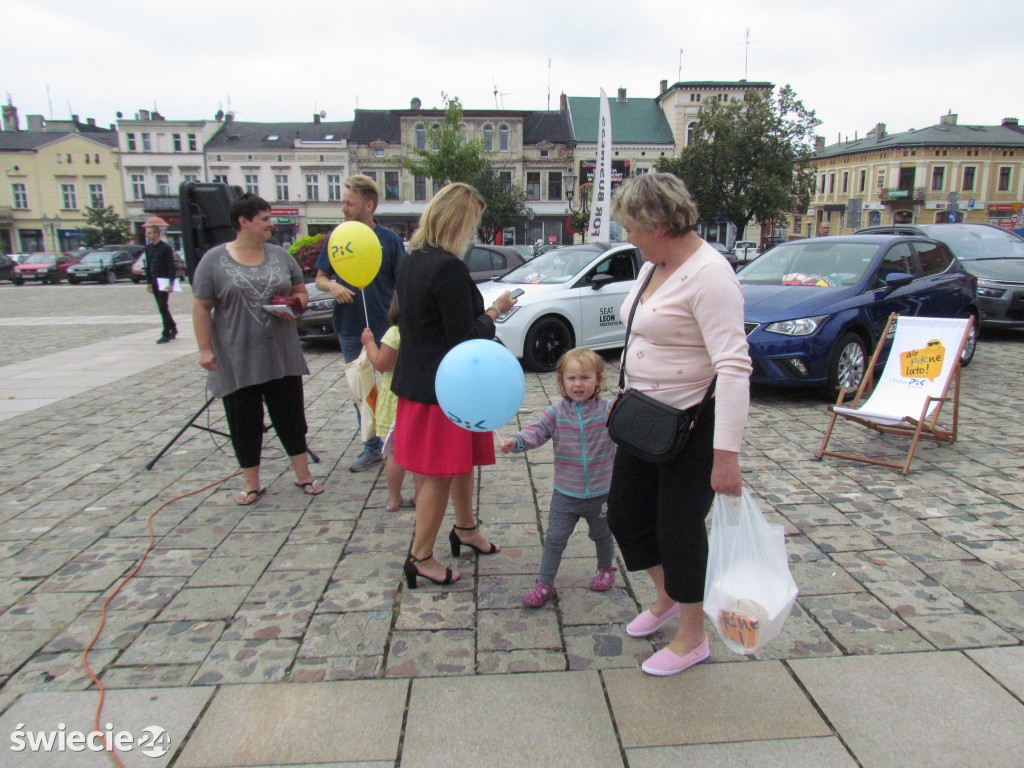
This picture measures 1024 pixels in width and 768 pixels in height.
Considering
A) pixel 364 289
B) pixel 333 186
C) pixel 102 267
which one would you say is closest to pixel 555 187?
pixel 333 186

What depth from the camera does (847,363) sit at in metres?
6.94

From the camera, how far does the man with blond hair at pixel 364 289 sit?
449cm

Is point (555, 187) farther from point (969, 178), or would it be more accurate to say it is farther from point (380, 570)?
point (380, 570)

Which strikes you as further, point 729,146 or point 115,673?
point 729,146

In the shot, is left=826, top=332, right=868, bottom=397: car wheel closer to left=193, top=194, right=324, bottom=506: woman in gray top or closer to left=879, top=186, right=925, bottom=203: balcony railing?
left=193, top=194, right=324, bottom=506: woman in gray top

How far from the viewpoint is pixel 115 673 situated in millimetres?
2717

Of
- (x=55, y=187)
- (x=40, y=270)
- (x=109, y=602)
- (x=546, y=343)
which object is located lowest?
(x=40, y=270)

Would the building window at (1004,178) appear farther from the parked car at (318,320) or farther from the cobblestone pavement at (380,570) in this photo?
the parked car at (318,320)

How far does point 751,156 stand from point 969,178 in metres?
38.6

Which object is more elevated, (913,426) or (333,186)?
(333,186)

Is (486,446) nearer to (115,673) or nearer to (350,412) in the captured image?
(115,673)

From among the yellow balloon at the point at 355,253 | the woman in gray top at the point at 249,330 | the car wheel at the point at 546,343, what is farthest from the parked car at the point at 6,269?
the yellow balloon at the point at 355,253

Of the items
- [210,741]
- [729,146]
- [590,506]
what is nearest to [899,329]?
[590,506]

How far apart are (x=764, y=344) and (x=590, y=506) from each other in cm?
437
